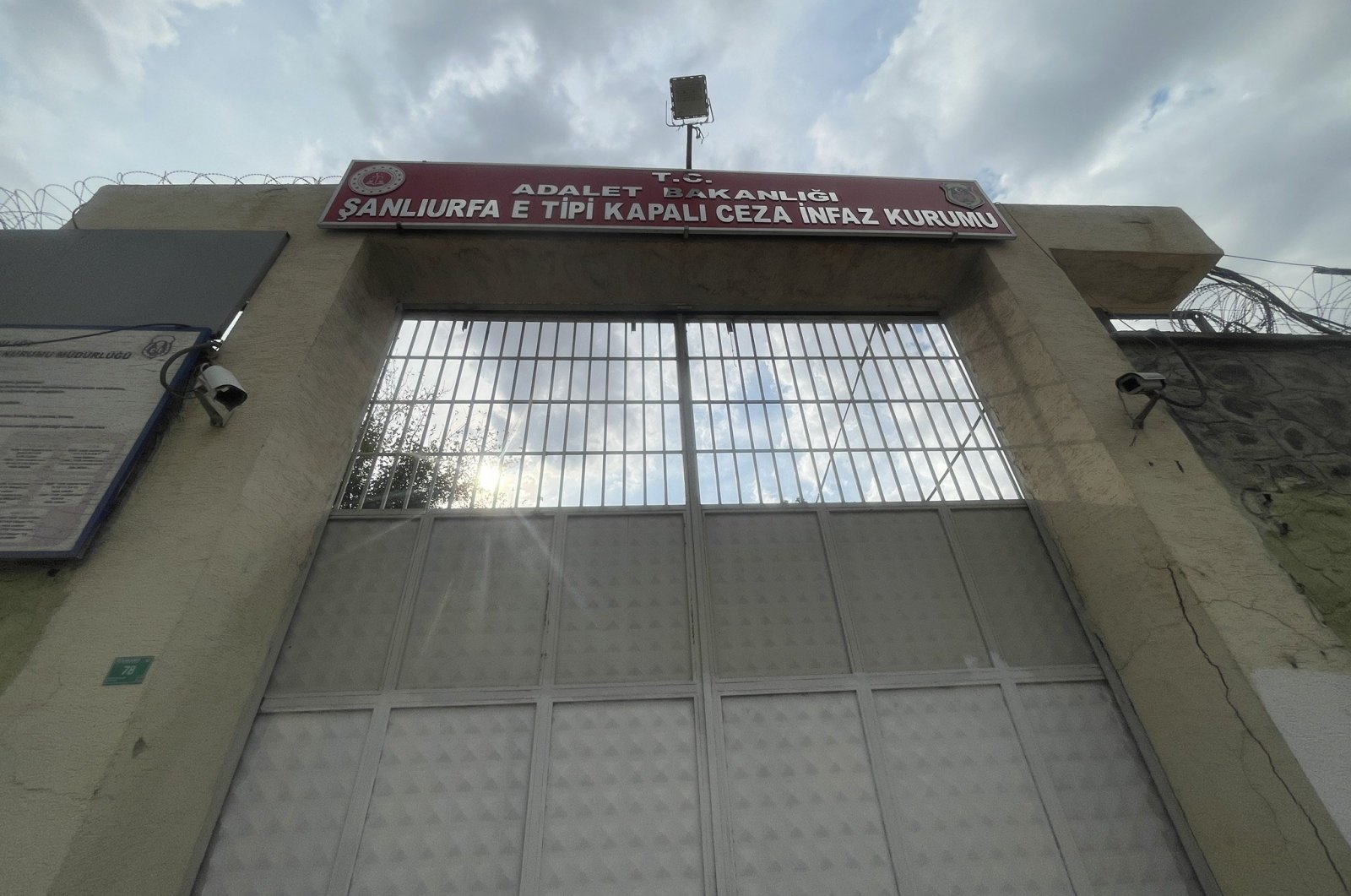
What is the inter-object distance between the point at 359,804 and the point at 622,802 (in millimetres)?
1513

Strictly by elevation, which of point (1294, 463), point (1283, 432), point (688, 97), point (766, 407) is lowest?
point (1294, 463)

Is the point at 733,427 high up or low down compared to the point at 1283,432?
up

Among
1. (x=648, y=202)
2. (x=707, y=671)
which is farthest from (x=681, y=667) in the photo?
(x=648, y=202)

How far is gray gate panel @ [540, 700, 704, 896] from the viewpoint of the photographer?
2.91m

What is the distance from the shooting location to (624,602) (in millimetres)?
3863

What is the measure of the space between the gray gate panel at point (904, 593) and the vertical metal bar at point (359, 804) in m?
3.19

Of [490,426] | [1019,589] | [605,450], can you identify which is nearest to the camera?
[1019,589]

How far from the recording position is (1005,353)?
16.5 ft

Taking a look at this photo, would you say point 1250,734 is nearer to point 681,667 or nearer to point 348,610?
point 681,667

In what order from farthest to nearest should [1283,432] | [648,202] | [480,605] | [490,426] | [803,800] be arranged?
[648,202] < [490,426] < [1283,432] < [480,605] < [803,800]

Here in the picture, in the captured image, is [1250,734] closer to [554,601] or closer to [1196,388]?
[1196,388]

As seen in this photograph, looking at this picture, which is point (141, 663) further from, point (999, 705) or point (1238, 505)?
point (1238, 505)

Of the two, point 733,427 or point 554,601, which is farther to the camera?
point 733,427

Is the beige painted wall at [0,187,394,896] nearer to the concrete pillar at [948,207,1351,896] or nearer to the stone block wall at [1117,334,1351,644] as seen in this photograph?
the concrete pillar at [948,207,1351,896]
